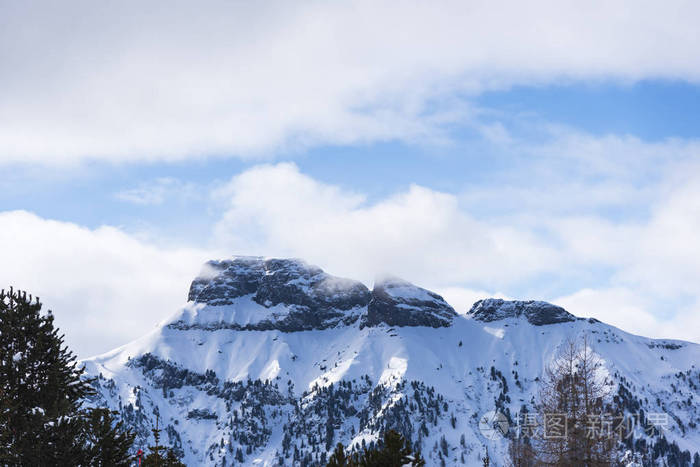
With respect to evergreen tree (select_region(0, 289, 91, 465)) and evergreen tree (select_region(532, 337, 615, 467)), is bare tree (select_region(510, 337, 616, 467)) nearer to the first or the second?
evergreen tree (select_region(532, 337, 615, 467))

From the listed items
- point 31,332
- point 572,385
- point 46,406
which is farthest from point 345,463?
point 572,385

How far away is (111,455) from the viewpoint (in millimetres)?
18125

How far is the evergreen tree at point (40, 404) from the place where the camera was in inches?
687

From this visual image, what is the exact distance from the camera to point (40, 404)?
1852 cm

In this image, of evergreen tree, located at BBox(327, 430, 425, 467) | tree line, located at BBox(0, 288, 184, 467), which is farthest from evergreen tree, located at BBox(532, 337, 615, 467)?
tree line, located at BBox(0, 288, 184, 467)

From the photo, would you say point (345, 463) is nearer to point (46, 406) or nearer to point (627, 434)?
point (46, 406)

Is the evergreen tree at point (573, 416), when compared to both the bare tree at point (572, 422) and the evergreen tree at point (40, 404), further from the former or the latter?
the evergreen tree at point (40, 404)

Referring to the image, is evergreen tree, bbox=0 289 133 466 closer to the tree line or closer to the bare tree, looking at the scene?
the tree line

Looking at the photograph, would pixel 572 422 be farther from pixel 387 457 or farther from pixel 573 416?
pixel 387 457

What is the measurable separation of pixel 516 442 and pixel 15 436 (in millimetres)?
23928

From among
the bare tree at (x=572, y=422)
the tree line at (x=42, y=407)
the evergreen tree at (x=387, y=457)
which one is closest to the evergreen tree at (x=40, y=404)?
the tree line at (x=42, y=407)

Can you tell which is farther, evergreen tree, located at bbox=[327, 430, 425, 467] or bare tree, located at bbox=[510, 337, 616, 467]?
bare tree, located at bbox=[510, 337, 616, 467]

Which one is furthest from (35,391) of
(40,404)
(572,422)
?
(572,422)

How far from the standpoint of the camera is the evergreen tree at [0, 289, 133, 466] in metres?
17.5
